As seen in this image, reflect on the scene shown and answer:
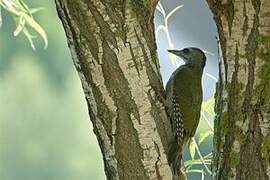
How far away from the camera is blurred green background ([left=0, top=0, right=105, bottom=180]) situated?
3449 mm

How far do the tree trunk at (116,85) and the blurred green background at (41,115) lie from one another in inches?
75.1

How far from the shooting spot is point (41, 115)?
3494 mm

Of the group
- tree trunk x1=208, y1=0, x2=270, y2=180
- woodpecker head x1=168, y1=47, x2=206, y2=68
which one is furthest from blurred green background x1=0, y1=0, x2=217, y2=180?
tree trunk x1=208, y1=0, x2=270, y2=180

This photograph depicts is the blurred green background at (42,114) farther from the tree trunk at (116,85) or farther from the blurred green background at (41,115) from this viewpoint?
the tree trunk at (116,85)

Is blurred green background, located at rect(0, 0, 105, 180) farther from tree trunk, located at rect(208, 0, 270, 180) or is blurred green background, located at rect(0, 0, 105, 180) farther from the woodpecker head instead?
tree trunk, located at rect(208, 0, 270, 180)

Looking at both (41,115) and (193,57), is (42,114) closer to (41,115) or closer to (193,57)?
(41,115)

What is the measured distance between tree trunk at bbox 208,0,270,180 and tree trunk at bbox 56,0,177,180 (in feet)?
0.51

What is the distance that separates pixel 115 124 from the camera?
1.53m

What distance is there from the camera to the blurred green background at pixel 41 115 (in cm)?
345

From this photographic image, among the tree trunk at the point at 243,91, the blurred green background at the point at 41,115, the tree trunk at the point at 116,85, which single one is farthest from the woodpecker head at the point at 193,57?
the blurred green background at the point at 41,115

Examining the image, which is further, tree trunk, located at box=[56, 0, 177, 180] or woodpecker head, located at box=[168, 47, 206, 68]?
woodpecker head, located at box=[168, 47, 206, 68]

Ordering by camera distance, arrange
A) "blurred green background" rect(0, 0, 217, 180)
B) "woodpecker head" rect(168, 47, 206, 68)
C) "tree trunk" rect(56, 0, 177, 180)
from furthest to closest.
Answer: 1. "blurred green background" rect(0, 0, 217, 180)
2. "woodpecker head" rect(168, 47, 206, 68)
3. "tree trunk" rect(56, 0, 177, 180)

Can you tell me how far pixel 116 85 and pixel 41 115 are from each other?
6.58 feet

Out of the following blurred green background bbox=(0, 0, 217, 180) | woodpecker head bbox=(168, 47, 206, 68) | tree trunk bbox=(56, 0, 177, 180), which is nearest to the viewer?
tree trunk bbox=(56, 0, 177, 180)
